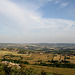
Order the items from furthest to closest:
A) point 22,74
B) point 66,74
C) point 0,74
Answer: point 66,74 → point 22,74 → point 0,74

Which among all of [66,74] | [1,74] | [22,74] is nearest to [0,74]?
[1,74]

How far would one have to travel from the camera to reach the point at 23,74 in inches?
1050

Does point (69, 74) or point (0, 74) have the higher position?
point (0, 74)

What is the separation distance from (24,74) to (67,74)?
2780cm

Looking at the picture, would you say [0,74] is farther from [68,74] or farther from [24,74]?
[68,74]

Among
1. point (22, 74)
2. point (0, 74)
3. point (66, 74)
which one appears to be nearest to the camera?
point (0, 74)

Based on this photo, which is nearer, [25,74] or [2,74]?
[2,74]

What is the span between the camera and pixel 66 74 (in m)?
45.8

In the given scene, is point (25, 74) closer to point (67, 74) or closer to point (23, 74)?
point (23, 74)

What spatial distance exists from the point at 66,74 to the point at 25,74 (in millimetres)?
27138

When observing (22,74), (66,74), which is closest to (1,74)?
(22,74)

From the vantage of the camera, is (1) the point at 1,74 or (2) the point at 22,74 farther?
(2) the point at 22,74

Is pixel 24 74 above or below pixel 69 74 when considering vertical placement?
above

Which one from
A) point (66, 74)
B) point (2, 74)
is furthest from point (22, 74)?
A: point (66, 74)
